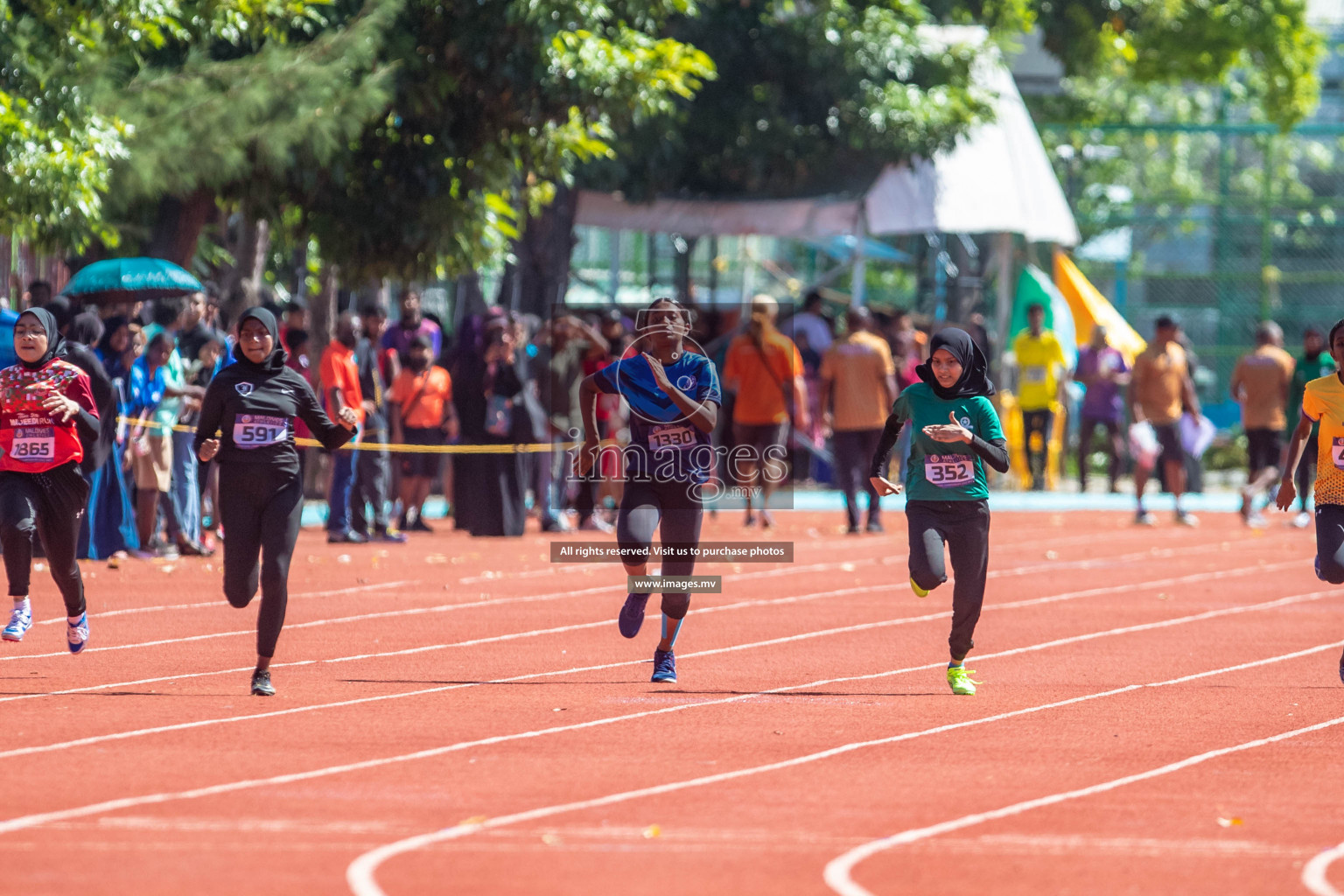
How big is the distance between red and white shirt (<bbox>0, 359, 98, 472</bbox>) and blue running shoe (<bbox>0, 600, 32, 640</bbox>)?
0.83 meters

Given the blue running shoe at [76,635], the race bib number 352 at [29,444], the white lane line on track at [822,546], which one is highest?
the race bib number 352 at [29,444]

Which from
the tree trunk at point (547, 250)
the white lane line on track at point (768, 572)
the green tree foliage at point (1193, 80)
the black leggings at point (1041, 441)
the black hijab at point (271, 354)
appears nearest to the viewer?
the black hijab at point (271, 354)

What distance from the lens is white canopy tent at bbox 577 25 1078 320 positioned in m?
26.3

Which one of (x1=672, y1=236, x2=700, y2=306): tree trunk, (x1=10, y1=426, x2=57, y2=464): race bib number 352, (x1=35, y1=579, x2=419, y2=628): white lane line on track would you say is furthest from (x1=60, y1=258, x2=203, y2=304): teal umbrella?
(x1=672, y1=236, x2=700, y2=306): tree trunk

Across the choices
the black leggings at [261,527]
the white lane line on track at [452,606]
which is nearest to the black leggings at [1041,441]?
the white lane line on track at [452,606]

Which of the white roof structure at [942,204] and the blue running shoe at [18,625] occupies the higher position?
the white roof structure at [942,204]

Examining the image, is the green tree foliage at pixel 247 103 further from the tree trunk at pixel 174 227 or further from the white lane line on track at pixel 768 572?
the white lane line on track at pixel 768 572

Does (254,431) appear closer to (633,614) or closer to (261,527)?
(261,527)

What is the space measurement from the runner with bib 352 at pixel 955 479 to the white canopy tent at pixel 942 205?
52.7 ft

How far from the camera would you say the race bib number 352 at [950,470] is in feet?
33.1

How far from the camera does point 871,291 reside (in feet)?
147

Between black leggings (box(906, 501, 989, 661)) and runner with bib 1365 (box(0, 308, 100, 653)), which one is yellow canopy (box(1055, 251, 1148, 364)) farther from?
runner with bib 1365 (box(0, 308, 100, 653))

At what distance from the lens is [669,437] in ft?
32.8

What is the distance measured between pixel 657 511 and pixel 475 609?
12.6 ft
